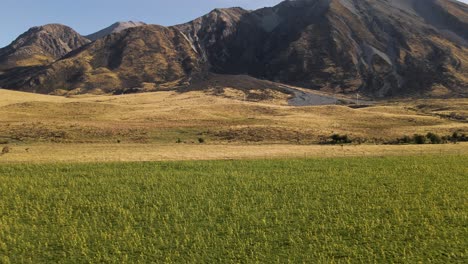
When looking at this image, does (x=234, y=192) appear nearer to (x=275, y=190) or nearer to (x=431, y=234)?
(x=275, y=190)

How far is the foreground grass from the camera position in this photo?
20.7m

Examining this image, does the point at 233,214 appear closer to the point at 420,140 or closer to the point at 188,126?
the point at 420,140

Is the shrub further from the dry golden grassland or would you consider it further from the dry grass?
the dry grass

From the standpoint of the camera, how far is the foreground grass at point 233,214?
67.8 ft

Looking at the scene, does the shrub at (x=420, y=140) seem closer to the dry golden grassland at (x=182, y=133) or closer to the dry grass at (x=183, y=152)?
the dry golden grassland at (x=182, y=133)

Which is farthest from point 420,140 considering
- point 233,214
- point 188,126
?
point 233,214

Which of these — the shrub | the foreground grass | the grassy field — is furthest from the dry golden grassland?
the foreground grass

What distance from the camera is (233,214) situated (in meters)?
27.1

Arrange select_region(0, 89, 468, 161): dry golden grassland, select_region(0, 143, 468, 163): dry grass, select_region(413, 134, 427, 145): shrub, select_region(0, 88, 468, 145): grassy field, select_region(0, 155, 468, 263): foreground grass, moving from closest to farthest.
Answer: select_region(0, 155, 468, 263): foreground grass, select_region(0, 143, 468, 163): dry grass, select_region(0, 89, 468, 161): dry golden grassland, select_region(413, 134, 427, 145): shrub, select_region(0, 88, 468, 145): grassy field

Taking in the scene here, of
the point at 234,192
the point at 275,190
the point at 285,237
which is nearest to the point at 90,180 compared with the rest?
the point at 234,192

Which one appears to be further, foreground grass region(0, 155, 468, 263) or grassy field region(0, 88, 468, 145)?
grassy field region(0, 88, 468, 145)

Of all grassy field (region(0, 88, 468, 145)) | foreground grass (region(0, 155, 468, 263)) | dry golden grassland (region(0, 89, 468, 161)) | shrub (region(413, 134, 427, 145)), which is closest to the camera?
foreground grass (region(0, 155, 468, 263))

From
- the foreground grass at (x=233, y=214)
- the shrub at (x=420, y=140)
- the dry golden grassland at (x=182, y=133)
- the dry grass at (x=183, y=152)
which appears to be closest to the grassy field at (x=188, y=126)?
the dry golden grassland at (x=182, y=133)

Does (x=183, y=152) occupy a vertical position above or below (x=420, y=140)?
below
